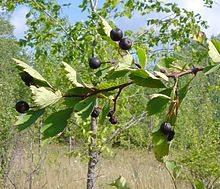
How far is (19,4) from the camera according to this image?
233 inches

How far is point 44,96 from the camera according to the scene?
69 cm

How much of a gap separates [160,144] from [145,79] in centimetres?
13

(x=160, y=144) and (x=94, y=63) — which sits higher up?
(x=94, y=63)

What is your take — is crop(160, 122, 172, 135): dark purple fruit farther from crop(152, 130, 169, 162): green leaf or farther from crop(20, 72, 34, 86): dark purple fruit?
crop(20, 72, 34, 86): dark purple fruit

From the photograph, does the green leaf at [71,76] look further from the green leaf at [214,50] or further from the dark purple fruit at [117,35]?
the green leaf at [214,50]

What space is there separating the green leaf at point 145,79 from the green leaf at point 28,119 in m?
0.14

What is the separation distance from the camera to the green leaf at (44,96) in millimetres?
688

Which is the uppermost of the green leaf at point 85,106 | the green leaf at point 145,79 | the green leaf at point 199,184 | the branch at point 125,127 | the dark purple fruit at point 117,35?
the branch at point 125,127

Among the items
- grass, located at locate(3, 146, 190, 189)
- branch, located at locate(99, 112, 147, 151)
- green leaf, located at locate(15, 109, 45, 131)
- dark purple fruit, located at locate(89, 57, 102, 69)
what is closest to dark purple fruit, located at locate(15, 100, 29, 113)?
green leaf, located at locate(15, 109, 45, 131)

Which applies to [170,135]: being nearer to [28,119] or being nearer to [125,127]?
[28,119]

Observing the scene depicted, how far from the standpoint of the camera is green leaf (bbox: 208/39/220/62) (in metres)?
0.69

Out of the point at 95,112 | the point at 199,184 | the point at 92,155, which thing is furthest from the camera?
the point at 92,155

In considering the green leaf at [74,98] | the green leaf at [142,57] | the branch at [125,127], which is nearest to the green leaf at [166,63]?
the green leaf at [142,57]

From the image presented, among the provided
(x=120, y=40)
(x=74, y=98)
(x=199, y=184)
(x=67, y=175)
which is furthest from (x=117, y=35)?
(x=67, y=175)
